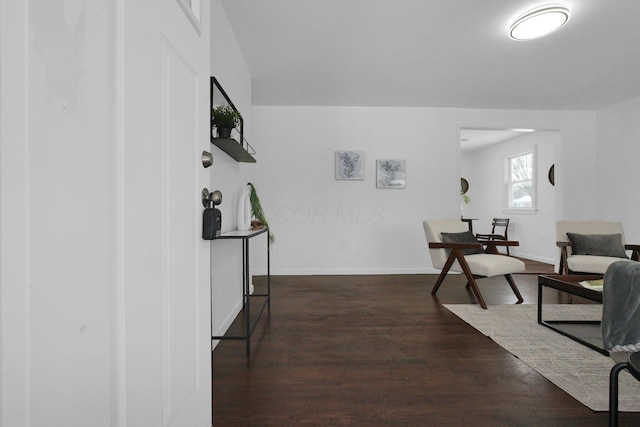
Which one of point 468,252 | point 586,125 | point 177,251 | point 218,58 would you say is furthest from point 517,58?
point 177,251

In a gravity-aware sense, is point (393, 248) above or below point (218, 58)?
below

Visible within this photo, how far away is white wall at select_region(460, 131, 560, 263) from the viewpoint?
5508mm

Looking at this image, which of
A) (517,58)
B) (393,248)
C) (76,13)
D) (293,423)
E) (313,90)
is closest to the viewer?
(76,13)

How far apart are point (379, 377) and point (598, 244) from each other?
11.1 ft

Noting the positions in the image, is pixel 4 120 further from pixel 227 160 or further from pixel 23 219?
pixel 227 160

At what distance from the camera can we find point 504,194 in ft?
21.8

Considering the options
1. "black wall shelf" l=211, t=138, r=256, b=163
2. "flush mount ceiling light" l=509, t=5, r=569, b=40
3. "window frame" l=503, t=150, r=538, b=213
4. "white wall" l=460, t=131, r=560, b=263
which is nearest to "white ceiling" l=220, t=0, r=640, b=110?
"flush mount ceiling light" l=509, t=5, r=569, b=40

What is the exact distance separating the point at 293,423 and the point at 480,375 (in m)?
1.04

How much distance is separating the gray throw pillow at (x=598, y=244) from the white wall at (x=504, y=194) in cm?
174

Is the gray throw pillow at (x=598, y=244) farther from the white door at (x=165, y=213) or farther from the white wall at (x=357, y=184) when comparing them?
the white door at (x=165, y=213)

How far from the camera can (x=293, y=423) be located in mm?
1272

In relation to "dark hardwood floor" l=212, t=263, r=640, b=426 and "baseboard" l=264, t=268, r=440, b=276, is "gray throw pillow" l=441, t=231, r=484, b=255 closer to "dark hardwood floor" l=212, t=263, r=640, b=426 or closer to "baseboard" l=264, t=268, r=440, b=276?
"dark hardwood floor" l=212, t=263, r=640, b=426

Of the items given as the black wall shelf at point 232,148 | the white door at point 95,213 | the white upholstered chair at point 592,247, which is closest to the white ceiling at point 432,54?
the black wall shelf at point 232,148

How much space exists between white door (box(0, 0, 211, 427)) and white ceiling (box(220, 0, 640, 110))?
6.44ft
